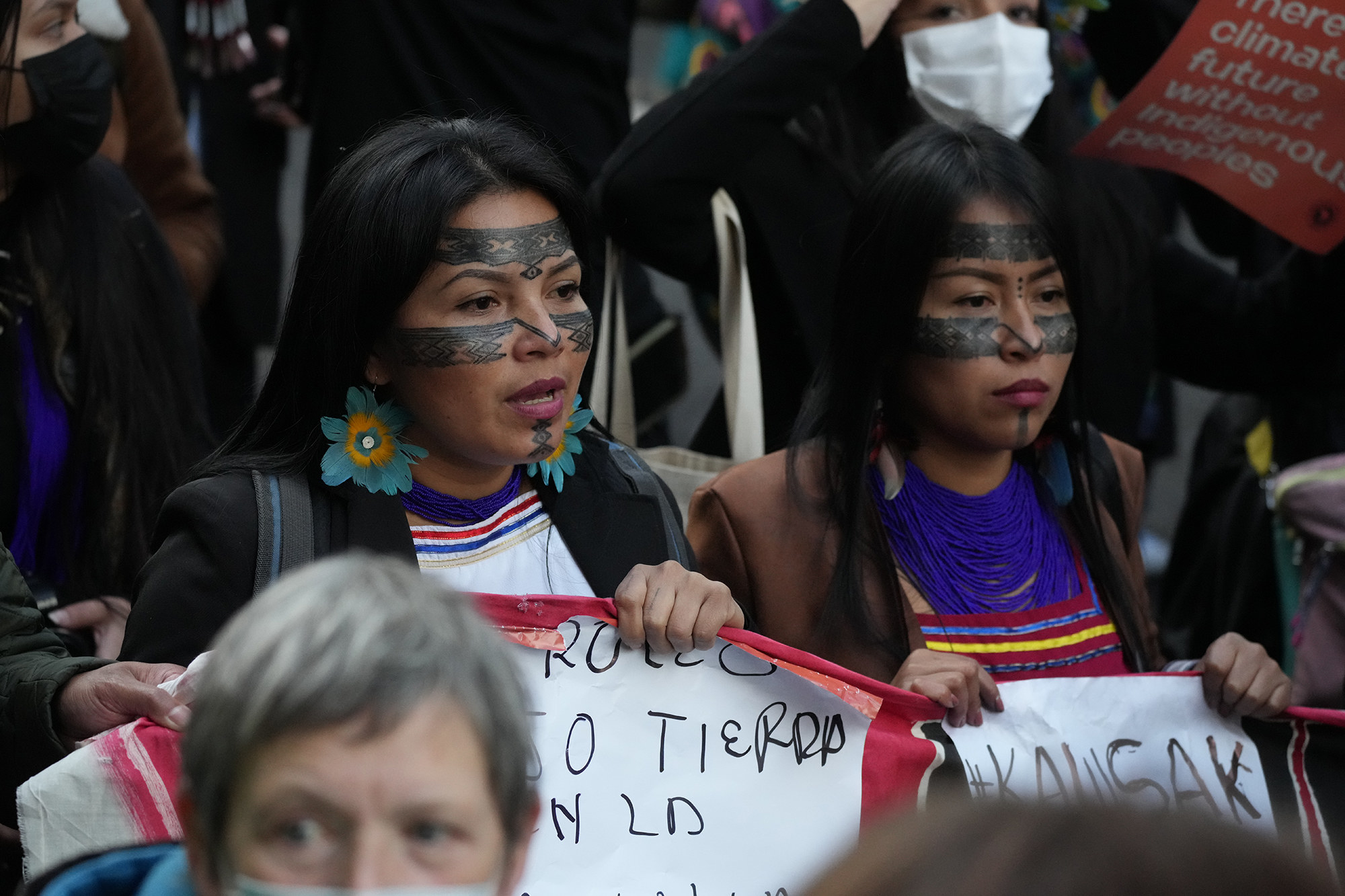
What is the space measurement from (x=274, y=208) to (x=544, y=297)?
2629 mm

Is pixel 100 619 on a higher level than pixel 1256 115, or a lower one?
lower

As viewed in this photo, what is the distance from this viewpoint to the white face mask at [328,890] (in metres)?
1.23

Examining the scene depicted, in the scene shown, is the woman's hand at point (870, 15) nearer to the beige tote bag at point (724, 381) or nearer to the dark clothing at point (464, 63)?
the beige tote bag at point (724, 381)

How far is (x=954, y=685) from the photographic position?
225 centimetres

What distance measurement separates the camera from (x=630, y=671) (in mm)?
2109

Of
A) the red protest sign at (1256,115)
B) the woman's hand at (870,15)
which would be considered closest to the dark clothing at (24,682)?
the woman's hand at (870,15)

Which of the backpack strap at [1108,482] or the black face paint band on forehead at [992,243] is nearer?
the black face paint band on forehead at [992,243]

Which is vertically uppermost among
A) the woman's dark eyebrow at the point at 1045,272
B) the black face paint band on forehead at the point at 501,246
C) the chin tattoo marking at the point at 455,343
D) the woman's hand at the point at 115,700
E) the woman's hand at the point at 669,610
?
the black face paint band on forehead at the point at 501,246

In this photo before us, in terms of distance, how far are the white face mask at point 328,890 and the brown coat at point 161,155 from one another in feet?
9.41

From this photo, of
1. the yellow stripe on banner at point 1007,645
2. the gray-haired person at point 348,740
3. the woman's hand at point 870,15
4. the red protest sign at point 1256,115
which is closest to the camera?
the gray-haired person at point 348,740

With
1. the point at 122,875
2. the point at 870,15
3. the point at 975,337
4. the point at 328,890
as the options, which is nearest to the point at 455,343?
the point at 975,337

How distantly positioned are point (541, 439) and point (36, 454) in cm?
117

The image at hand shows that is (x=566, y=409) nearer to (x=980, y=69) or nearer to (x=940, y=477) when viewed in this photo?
(x=940, y=477)

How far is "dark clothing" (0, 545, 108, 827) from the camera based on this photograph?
2.05 m
